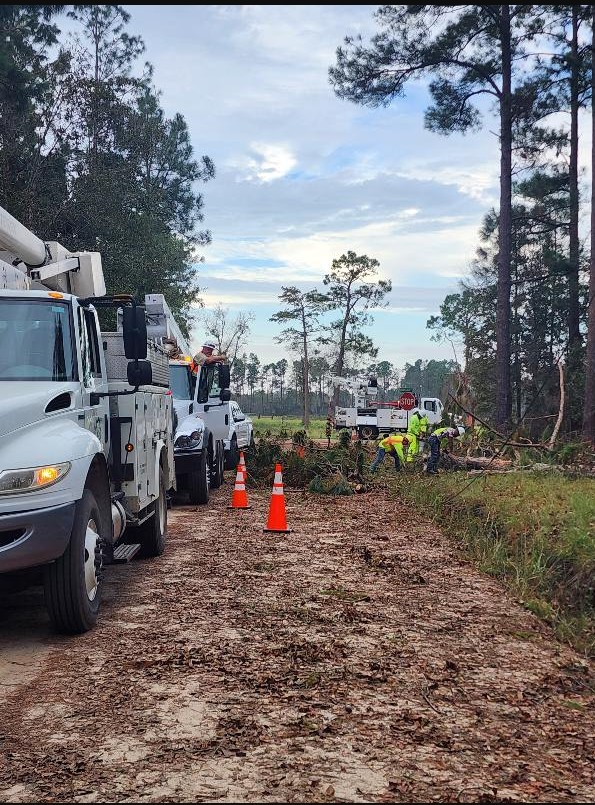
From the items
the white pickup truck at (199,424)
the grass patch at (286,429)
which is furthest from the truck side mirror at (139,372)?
the grass patch at (286,429)

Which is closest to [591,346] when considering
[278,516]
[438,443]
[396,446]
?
[396,446]

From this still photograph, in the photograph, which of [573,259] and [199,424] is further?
[573,259]

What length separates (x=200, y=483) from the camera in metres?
14.0

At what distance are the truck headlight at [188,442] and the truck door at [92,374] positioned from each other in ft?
18.7

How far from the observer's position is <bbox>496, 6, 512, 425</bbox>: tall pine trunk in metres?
22.8

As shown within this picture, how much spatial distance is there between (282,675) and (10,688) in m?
1.67

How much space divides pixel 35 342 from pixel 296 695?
3.59 meters

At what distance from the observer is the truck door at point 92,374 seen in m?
6.92

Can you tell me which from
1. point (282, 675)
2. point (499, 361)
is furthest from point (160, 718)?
point (499, 361)

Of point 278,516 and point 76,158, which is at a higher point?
point 76,158

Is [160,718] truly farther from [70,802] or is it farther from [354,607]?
[354,607]

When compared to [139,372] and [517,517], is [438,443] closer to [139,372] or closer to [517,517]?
[517,517]

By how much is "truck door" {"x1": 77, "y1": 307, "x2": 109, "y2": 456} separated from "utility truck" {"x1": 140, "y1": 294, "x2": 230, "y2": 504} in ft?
14.6

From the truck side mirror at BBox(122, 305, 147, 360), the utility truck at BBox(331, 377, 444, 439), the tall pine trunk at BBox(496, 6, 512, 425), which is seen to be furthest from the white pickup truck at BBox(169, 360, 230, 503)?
the utility truck at BBox(331, 377, 444, 439)
